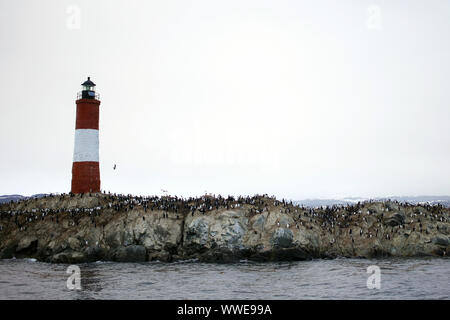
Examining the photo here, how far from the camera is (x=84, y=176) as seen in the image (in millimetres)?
61594

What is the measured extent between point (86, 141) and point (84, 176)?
5.24 m

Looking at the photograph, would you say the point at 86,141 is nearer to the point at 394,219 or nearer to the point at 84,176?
the point at 84,176

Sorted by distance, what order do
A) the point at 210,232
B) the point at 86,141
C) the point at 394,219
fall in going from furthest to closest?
the point at 86,141 < the point at 394,219 < the point at 210,232

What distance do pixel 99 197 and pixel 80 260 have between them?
1278 cm

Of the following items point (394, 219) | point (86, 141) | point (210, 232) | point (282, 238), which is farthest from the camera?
point (86, 141)

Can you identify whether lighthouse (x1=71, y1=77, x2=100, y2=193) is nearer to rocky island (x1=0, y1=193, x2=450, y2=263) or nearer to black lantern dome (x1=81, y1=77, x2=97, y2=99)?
black lantern dome (x1=81, y1=77, x2=97, y2=99)

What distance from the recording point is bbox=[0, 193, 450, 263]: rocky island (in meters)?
50.2

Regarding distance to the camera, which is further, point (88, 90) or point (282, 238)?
point (88, 90)

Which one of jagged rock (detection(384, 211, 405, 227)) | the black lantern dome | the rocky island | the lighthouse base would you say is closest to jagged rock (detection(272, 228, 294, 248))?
the rocky island

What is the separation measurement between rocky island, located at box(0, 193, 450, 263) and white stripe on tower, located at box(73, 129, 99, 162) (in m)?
6.67

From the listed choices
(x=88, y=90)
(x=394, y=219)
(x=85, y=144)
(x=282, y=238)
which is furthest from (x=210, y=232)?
(x=88, y=90)

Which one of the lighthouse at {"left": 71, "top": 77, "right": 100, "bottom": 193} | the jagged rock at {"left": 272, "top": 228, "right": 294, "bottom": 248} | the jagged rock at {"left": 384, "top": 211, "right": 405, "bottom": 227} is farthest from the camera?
the lighthouse at {"left": 71, "top": 77, "right": 100, "bottom": 193}
